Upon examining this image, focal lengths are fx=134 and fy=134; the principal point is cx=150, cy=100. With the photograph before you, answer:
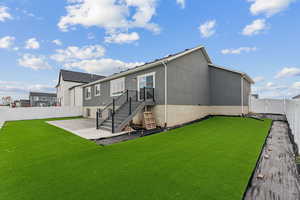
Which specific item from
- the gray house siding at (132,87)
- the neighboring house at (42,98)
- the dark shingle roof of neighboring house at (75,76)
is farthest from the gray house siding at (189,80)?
the neighboring house at (42,98)

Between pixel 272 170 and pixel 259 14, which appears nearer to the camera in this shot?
pixel 272 170

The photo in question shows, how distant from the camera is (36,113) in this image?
53.9 feet

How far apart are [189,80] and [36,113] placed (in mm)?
18253

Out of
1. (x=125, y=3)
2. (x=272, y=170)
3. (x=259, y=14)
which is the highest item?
(x=125, y=3)

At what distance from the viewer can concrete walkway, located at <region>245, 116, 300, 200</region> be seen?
2.40 metres

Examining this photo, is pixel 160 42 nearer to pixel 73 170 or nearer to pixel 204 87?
pixel 204 87

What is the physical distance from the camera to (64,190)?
245 centimetres

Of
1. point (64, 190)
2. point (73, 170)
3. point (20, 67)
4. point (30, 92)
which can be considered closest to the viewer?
point (64, 190)

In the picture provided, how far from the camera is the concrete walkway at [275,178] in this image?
7.87 feet

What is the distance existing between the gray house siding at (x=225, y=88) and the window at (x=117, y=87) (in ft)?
27.2

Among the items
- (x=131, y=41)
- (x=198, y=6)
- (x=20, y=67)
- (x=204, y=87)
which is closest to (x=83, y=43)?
(x=131, y=41)

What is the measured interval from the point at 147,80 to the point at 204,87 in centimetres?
554

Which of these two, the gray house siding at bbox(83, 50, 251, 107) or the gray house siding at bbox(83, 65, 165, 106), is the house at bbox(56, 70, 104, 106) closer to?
the gray house siding at bbox(83, 65, 165, 106)

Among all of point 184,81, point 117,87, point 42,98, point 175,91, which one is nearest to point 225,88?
point 184,81
